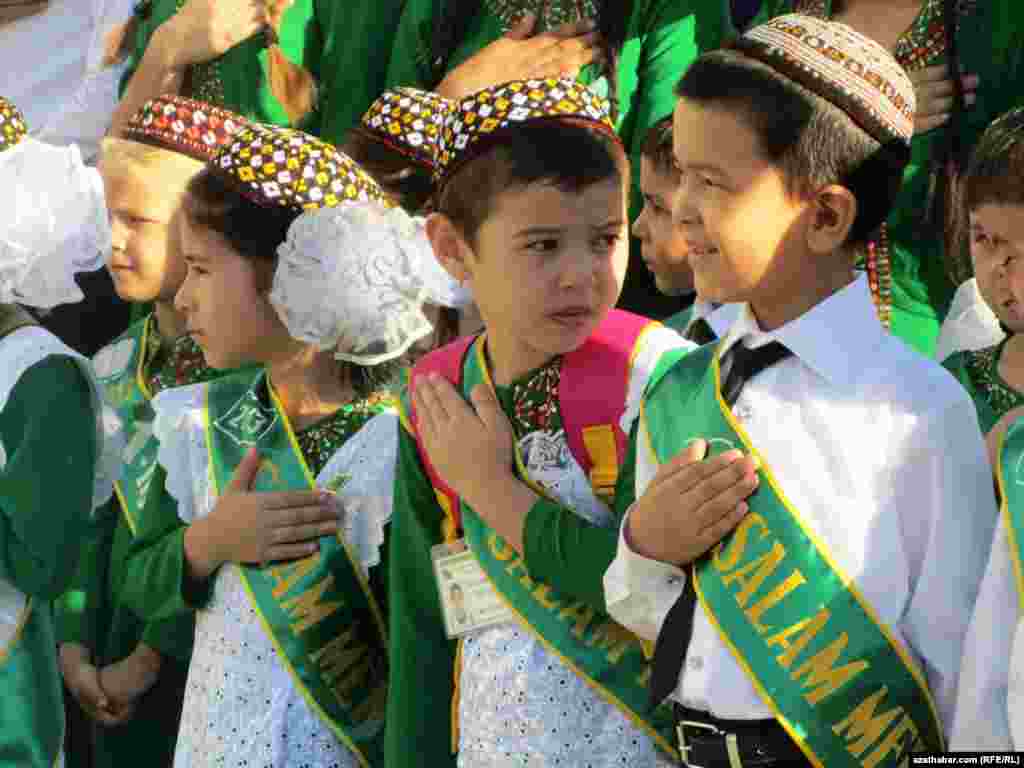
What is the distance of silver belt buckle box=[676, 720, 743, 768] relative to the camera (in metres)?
2.36

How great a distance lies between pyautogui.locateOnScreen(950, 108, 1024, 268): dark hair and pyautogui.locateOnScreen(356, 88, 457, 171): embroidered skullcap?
57.0 inches

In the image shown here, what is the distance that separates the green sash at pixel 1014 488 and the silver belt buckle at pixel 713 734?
1.38 feet

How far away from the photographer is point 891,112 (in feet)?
8.08

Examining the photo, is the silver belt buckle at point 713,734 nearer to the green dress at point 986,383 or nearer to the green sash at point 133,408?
the green dress at point 986,383

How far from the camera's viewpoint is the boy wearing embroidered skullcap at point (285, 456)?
326cm

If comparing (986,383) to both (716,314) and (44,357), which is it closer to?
(716,314)

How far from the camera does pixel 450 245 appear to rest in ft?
9.99

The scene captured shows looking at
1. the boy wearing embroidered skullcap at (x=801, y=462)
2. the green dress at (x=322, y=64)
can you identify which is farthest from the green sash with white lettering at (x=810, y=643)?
the green dress at (x=322, y=64)

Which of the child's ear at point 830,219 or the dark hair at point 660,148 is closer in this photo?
the child's ear at point 830,219

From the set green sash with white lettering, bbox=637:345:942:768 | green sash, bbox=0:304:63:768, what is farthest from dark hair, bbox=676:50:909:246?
green sash, bbox=0:304:63:768

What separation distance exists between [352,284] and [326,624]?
0.63 m

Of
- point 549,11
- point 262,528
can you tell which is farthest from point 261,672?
point 549,11

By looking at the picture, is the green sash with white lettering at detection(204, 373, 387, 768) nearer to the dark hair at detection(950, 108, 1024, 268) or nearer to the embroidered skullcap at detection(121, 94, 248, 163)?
the embroidered skullcap at detection(121, 94, 248, 163)

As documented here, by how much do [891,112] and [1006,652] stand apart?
2.46 ft
